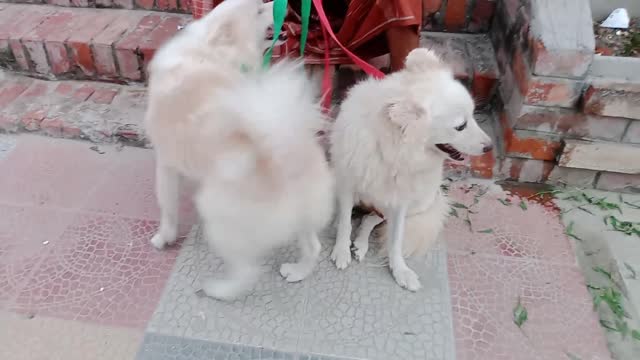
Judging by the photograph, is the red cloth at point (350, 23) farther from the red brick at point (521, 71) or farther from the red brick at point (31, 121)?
the red brick at point (31, 121)

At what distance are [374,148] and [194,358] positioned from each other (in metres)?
0.90

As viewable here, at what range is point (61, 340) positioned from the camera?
1689mm

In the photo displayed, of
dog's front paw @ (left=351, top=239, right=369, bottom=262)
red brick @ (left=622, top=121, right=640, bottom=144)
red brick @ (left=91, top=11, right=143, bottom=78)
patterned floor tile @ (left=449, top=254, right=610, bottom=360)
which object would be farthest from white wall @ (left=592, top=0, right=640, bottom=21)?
red brick @ (left=91, top=11, right=143, bottom=78)

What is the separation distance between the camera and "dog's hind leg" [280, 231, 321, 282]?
1837 mm

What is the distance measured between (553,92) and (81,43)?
7.46 feet

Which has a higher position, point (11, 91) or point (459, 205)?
point (11, 91)

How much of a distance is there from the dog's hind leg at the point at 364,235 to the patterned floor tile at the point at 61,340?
2.78 feet

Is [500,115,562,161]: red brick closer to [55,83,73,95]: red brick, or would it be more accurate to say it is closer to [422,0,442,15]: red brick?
[422,0,442,15]: red brick

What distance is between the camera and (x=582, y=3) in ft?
7.06

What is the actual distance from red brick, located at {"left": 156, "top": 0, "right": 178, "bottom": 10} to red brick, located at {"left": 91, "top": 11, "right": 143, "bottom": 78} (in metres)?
0.17

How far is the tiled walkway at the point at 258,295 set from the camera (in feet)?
5.60

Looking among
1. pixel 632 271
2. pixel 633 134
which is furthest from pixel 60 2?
pixel 632 271

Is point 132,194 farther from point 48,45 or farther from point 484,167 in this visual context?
point 484,167

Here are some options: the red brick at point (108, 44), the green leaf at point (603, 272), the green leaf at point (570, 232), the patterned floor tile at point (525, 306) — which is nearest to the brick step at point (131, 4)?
the red brick at point (108, 44)
